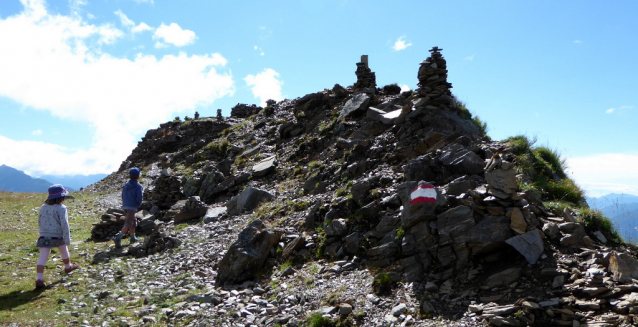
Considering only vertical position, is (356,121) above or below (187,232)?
above

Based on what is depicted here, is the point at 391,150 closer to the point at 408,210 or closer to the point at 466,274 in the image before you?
the point at 408,210

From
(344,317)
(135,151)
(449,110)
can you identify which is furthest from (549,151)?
(135,151)

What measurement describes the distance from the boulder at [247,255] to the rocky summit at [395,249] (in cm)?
4

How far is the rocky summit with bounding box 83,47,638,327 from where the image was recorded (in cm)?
882

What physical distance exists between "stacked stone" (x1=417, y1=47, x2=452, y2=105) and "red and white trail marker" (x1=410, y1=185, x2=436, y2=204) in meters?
10.9

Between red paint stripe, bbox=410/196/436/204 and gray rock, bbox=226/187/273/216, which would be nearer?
red paint stripe, bbox=410/196/436/204

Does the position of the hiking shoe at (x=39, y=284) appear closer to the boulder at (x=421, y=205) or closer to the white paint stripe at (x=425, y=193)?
the boulder at (x=421, y=205)

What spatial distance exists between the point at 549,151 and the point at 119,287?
60.3 feet

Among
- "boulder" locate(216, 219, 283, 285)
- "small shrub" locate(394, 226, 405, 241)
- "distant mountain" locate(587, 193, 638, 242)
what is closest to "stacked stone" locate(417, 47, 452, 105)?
"distant mountain" locate(587, 193, 638, 242)

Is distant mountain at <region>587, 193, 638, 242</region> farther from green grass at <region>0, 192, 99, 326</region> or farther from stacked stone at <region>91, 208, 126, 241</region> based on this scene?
stacked stone at <region>91, 208, 126, 241</region>

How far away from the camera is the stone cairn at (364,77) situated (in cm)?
3388

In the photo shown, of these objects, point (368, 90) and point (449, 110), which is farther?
point (368, 90)

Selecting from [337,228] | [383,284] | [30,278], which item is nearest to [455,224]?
[383,284]

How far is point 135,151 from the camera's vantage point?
218ft
